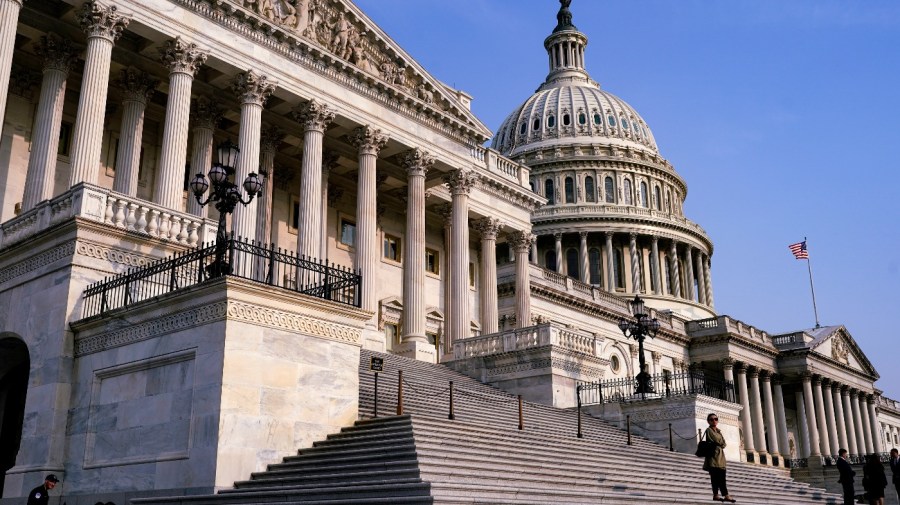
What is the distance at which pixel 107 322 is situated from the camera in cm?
1942

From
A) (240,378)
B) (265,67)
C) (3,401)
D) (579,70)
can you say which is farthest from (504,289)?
(579,70)

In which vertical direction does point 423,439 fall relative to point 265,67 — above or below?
below

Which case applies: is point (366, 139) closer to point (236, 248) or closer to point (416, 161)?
point (416, 161)

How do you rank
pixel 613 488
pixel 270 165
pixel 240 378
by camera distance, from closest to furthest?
pixel 240 378
pixel 613 488
pixel 270 165

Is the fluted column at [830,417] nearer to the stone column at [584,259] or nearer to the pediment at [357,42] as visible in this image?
the stone column at [584,259]

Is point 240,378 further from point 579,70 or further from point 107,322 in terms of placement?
point 579,70

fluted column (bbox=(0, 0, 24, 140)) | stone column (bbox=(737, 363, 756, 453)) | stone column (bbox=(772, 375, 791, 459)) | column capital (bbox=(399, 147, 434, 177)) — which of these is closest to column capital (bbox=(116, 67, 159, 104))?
fluted column (bbox=(0, 0, 24, 140))

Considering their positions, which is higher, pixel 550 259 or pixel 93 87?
pixel 550 259

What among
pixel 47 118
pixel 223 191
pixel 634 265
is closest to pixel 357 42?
pixel 47 118

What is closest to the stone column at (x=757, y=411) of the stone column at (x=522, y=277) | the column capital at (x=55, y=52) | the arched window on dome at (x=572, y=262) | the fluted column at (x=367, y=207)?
the arched window on dome at (x=572, y=262)

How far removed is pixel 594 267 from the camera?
328ft

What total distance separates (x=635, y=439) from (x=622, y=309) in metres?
41.9

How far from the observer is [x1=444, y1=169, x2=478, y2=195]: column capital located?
143 ft

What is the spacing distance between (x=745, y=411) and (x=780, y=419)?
7197mm
